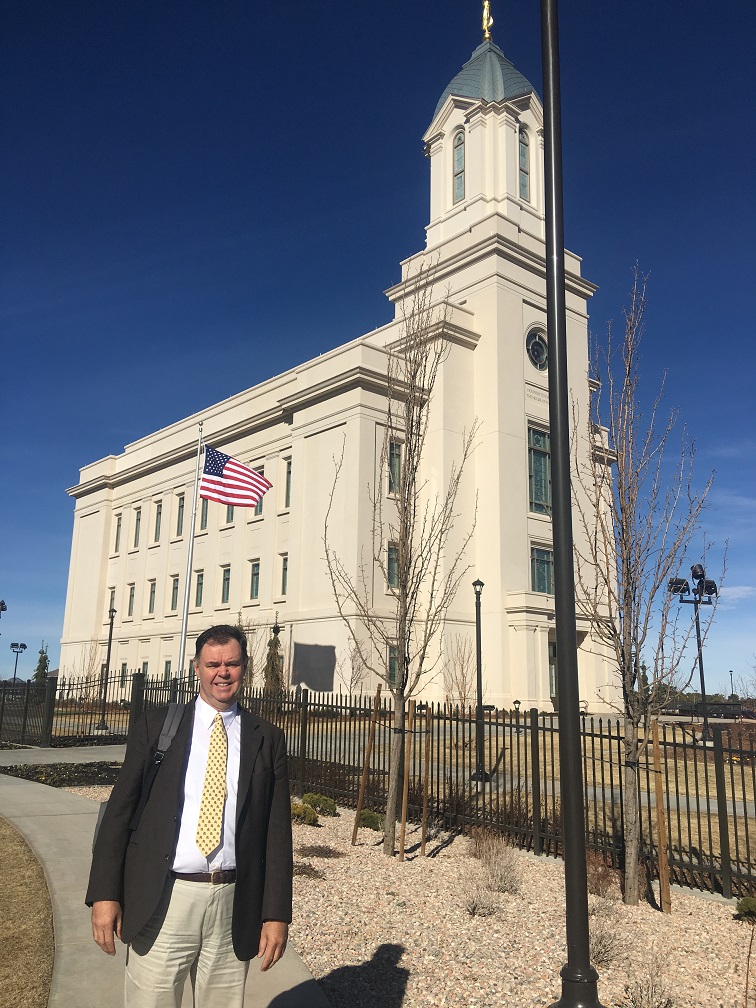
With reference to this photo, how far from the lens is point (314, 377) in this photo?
4044 centimetres

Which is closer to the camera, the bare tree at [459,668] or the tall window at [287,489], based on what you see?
the bare tree at [459,668]

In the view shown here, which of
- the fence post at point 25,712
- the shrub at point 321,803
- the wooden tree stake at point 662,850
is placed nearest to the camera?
the wooden tree stake at point 662,850

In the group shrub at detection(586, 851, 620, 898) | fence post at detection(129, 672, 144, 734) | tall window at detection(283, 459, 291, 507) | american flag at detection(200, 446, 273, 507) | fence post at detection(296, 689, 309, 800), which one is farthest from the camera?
tall window at detection(283, 459, 291, 507)

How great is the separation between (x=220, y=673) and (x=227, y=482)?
82.4 feet

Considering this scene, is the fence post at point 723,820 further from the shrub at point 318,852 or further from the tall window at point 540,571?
the tall window at point 540,571

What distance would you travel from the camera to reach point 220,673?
3732mm

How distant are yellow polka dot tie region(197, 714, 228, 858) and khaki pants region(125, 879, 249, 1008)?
7.2 inches

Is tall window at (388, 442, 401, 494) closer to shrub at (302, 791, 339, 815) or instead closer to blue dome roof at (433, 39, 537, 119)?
shrub at (302, 791, 339, 815)

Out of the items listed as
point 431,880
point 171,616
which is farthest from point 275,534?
point 431,880

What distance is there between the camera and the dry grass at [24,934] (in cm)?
531

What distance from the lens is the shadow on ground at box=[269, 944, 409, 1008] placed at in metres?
5.62

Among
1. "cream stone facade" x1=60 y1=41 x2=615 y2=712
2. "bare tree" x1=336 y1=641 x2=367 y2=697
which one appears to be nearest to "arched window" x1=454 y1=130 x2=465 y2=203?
"cream stone facade" x1=60 y1=41 x2=615 y2=712

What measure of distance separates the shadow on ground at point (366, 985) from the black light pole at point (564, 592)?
1.34m

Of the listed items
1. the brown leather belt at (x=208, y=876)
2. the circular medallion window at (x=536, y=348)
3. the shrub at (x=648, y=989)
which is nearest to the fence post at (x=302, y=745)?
the shrub at (x=648, y=989)
